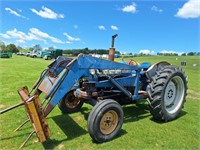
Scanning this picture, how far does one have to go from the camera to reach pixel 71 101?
6.29 metres

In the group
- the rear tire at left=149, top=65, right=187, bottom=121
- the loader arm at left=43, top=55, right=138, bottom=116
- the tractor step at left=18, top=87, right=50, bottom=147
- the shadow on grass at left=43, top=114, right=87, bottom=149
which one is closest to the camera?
the tractor step at left=18, top=87, right=50, bottom=147

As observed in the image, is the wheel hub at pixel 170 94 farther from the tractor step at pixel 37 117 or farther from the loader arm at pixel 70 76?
the tractor step at pixel 37 117

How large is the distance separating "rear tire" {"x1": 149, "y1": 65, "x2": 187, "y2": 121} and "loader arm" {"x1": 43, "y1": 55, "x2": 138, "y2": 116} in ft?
5.36

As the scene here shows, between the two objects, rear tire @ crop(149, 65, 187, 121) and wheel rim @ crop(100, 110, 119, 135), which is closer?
wheel rim @ crop(100, 110, 119, 135)

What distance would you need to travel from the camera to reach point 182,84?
6.35 meters

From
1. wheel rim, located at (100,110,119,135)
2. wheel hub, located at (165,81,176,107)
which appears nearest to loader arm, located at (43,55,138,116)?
wheel rim, located at (100,110,119,135)

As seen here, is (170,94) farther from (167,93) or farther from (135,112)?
(135,112)

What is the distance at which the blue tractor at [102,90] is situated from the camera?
4148 millimetres

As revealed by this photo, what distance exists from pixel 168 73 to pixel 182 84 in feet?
3.69

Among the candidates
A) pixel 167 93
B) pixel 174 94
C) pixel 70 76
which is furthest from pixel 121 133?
pixel 174 94

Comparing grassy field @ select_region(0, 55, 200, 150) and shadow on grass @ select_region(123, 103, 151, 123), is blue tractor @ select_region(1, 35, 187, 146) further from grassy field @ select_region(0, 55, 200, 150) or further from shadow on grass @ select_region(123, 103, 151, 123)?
shadow on grass @ select_region(123, 103, 151, 123)

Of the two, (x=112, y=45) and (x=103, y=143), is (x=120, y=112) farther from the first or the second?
(x=112, y=45)

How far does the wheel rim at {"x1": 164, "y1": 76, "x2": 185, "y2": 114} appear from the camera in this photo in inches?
237

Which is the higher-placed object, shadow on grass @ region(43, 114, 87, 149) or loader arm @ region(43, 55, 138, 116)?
loader arm @ region(43, 55, 138, 116)
